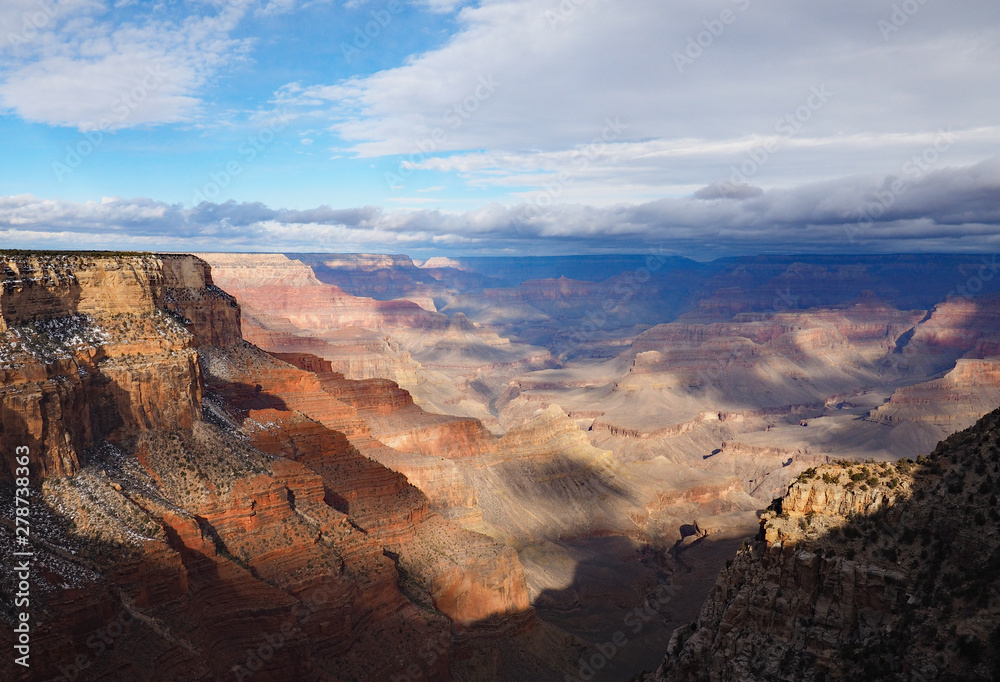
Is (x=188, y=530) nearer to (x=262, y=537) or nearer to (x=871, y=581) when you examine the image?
(x=262, y=537)

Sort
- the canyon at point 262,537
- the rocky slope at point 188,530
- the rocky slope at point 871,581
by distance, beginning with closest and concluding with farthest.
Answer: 1. the rocky slope at point 871,581
2. the canyon at point 262,537
3. the rocky slope at point 188,530

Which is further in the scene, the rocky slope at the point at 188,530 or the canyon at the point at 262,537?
the rocky slope at the point at 188,530

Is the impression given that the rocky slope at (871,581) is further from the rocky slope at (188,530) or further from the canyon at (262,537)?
the rocky slope at (188,530)

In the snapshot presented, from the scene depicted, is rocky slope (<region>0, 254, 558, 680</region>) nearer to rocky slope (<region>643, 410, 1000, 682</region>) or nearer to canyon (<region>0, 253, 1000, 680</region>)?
canyon (<region>0, 253, 1000, 680</region>)

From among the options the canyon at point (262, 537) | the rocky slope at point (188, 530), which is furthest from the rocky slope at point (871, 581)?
the rocky slope at point (188, 530)

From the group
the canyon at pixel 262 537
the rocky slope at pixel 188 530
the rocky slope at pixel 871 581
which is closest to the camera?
the rocky slope at pixel 871 581

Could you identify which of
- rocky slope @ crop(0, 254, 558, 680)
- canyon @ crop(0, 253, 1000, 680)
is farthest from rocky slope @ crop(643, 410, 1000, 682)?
rocky slope @ crop(0, 254, 558, 680)
